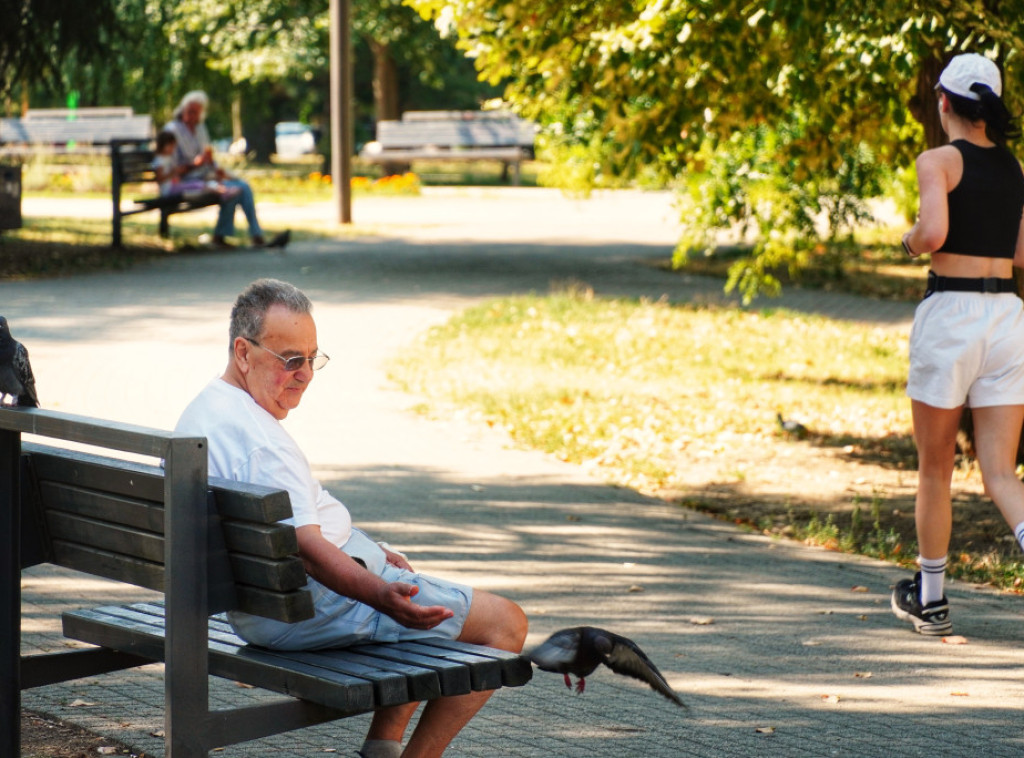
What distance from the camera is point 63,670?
3811mm

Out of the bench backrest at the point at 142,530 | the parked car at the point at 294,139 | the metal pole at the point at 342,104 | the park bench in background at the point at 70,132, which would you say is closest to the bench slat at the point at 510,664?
the bench backrest at the point at 142,530

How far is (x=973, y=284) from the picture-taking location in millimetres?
5266

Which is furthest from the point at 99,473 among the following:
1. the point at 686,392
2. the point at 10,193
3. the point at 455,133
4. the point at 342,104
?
the point at 455,133

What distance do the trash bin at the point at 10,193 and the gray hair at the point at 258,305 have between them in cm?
859

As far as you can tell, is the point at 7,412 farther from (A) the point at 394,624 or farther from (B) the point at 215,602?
(A) the point at 394,624

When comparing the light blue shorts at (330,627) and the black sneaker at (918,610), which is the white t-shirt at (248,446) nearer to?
the light blue shorts at (330,627)

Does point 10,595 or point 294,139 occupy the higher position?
point 294,139

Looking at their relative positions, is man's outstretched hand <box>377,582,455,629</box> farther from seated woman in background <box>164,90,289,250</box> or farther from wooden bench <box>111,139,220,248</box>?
seated woman in background <box>164,90,289,250</box>

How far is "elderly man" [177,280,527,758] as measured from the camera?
3.38 m

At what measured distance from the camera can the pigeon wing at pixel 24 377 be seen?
3.52m

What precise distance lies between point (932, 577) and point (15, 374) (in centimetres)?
337

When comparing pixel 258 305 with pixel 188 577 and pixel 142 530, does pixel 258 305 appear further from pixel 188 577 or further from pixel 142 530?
pixel 188 577

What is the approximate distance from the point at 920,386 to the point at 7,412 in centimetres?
322

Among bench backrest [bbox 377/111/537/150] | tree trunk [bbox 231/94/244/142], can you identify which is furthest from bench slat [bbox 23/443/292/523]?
tree trunk [bbox 231/94/244/142]
